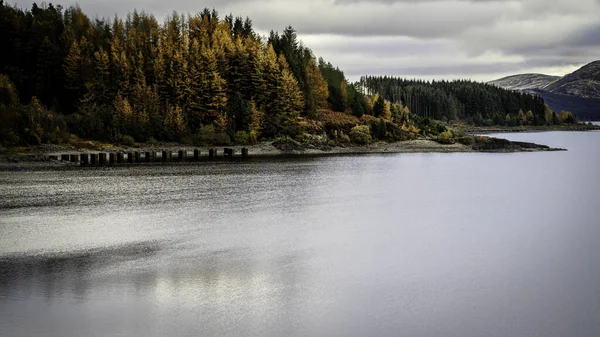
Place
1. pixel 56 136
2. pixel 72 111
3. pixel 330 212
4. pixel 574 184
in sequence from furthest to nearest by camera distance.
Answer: pixel 72 111 < pixel 56 136 < pixel 574 184 < pixel 330 212

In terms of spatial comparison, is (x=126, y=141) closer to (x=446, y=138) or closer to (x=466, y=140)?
(x=446, y=138)

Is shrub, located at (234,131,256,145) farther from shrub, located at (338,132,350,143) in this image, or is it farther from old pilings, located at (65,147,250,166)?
shrub, located at (338,132,350,143)

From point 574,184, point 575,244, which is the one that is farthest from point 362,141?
point 575,244

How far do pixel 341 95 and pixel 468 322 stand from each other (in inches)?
4181

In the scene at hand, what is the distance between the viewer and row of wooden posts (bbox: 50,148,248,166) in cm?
6800

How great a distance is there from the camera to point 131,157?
7262 cm

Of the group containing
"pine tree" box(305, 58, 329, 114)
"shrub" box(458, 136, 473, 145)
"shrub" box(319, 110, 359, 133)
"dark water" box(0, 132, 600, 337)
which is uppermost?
"pine tree" box(305, 58, 329, 114)

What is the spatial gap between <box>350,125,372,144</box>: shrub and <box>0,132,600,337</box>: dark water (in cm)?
6088

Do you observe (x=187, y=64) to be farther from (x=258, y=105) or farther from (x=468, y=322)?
(x=468, y=322)

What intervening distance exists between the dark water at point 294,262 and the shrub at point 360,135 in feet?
200

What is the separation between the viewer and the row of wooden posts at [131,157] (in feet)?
223

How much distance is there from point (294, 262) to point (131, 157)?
57.0 m

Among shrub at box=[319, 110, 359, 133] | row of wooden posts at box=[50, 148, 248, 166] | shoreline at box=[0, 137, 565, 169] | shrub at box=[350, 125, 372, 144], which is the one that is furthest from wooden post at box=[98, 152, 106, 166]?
shrub at box=[350, 125, 372, 144]

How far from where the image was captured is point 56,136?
245 ft
